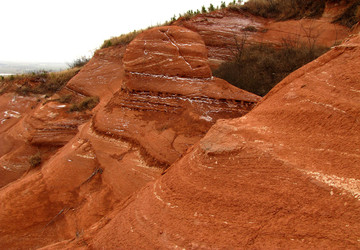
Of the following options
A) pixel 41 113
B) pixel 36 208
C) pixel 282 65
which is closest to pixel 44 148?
pixel 41 113

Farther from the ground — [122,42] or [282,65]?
[122,42]

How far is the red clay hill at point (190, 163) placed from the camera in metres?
1.50

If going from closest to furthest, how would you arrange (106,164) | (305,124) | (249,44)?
1. (305,124)
2. (106,164)
3. (249,44)

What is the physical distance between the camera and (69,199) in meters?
4.15

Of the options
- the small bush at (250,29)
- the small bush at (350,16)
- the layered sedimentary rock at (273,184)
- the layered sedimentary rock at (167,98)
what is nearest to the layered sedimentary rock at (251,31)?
the small bush at (250,29)

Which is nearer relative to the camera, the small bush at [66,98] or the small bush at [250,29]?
the small bush at [66,98]

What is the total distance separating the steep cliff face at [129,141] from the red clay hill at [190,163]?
23 millimetres

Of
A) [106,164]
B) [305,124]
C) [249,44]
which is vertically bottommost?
[106,164]

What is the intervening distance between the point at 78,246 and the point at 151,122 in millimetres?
2736

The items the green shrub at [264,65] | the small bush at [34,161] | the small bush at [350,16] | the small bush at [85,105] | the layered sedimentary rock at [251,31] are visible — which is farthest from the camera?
the layered sedimentary rock at [251,31]

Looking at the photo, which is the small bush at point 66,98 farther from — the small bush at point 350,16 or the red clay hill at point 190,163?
the small bush at point 350,16

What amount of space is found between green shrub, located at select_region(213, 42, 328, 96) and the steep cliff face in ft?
12.6

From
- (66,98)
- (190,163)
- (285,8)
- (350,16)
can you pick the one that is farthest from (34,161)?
(285,8)

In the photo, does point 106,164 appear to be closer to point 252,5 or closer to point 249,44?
point 249,44
